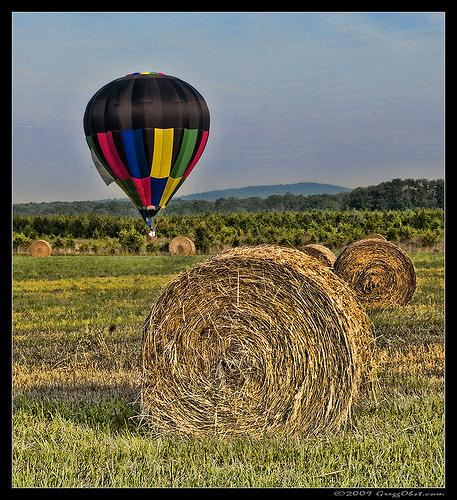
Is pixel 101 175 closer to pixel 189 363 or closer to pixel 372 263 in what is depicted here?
pixel 372 263

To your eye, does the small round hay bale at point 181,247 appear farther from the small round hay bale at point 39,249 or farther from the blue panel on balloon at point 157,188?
the blue panel on balloon at point 157,188

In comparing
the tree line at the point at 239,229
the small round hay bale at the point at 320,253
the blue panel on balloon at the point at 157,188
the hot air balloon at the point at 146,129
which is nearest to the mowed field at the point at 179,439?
the small round hay bale at the point at 320,253

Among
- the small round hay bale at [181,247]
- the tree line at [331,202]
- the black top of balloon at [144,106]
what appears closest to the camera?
the black top of balloon at [144,106]

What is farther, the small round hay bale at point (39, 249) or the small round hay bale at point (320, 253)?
the small round hay bale at point (39, 249)

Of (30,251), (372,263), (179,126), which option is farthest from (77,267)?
(372,263)

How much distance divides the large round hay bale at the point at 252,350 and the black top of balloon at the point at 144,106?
1304 cm

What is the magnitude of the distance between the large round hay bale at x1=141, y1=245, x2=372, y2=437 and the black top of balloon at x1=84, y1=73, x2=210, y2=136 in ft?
42.8

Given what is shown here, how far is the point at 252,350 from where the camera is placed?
751 cm

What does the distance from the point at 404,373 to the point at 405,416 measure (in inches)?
78.6

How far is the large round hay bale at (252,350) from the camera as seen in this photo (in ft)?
23.8

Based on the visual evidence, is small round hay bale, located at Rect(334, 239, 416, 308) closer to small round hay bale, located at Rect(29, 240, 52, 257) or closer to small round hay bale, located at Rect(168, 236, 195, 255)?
small round hay bale, located at Rect(168, 236, 195, 255)

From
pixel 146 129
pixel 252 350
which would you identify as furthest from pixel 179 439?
pixel 146 129

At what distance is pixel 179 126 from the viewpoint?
20375 mm

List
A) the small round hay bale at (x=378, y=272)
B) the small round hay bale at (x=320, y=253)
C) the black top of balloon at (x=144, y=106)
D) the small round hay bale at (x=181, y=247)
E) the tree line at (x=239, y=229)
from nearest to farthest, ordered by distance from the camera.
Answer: the small round hay bale at (x=378, y=272)
the black top of balloon at (x=144, y=106)
the small round hay bale at (x=320, y=253)
the small round hay bale at (x=181, y=247)
the tree line at (x=239, y=229)
